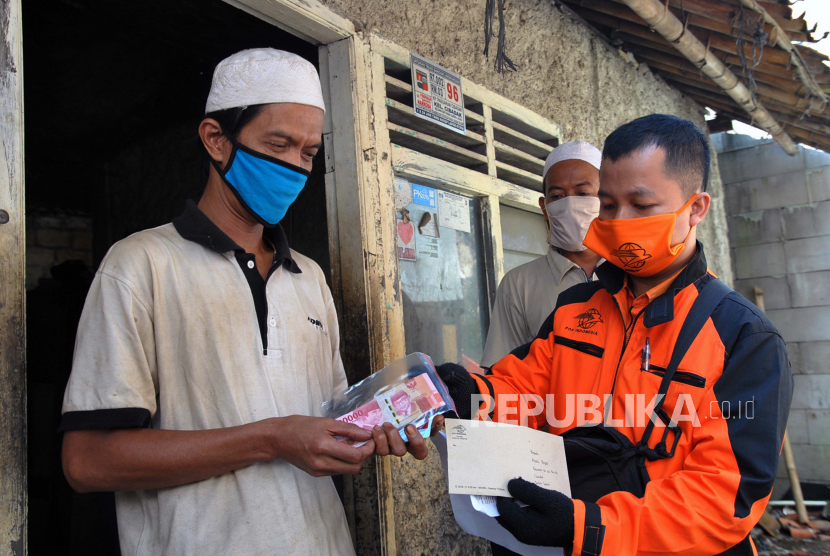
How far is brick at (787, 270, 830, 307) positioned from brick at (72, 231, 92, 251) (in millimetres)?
7751

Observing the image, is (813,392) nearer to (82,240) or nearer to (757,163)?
(757,163)

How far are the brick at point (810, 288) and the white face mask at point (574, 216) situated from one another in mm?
5763

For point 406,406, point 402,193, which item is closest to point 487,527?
point 406,406

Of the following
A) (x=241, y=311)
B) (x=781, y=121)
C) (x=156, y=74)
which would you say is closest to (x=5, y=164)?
(x=241, y=311)

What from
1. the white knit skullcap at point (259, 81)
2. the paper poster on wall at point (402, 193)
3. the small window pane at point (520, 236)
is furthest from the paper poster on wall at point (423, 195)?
the white knit skullcap at point (259, 81)

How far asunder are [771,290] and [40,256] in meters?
7.93

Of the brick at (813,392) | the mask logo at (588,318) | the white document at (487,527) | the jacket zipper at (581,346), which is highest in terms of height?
the mask logo at (588,318)

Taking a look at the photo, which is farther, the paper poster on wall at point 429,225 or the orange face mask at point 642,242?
the paper poster on wall at point 429,225

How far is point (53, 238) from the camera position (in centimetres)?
546

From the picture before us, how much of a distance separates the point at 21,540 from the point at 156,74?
348cm

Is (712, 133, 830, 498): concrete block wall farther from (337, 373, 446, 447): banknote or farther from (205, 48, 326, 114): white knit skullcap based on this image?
(205, 48, 326, 114): white knit skullcap

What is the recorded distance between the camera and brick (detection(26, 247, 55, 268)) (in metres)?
5.20

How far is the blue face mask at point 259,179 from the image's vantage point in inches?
59.7

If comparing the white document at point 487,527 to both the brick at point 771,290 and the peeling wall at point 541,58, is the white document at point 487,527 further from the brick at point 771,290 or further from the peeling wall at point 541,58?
the brick at point 771,290
